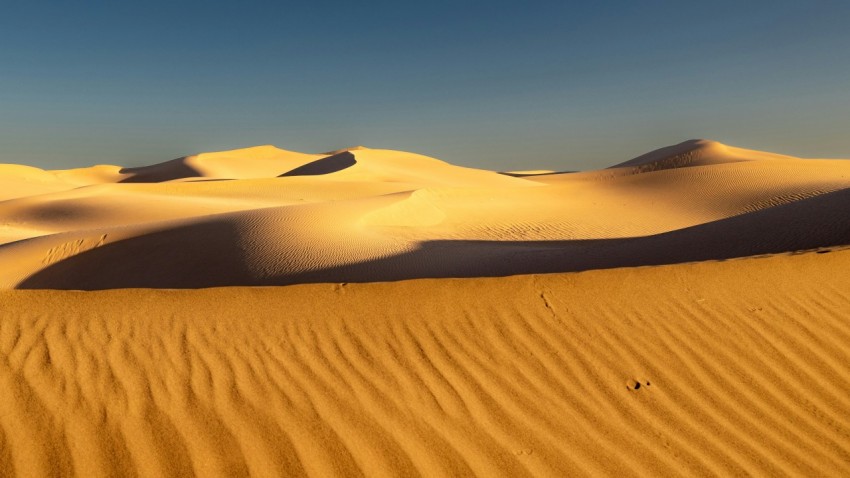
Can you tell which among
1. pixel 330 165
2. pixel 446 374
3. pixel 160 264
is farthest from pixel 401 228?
pixel 330 165

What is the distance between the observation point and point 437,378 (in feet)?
13.4

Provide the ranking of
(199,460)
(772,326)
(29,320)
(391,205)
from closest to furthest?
(199,460)
(29,320)
(772,326)
(391,205)

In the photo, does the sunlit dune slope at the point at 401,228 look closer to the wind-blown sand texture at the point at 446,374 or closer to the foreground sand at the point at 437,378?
the wind-blown sand texture at the point at 446,374

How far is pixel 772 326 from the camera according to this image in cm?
500

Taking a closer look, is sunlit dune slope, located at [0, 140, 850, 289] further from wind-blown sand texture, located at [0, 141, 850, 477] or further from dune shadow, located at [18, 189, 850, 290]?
wind-blown sand texture, located at [0, 141, 850, 477]

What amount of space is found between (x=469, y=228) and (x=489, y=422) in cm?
1289

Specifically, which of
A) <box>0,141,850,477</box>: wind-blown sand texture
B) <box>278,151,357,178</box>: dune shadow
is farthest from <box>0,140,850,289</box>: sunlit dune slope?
<box>278,151,357,178</box>: dune shadow

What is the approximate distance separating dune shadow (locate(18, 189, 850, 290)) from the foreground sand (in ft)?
8.88

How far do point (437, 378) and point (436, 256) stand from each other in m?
5.54

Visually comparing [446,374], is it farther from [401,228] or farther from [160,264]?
[401,228]

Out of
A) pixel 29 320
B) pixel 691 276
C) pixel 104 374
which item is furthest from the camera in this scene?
pixel 691 276

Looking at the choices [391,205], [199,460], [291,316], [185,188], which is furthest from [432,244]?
[185,188]

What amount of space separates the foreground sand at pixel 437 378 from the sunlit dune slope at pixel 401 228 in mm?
2799

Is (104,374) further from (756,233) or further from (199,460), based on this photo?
(756,233)
